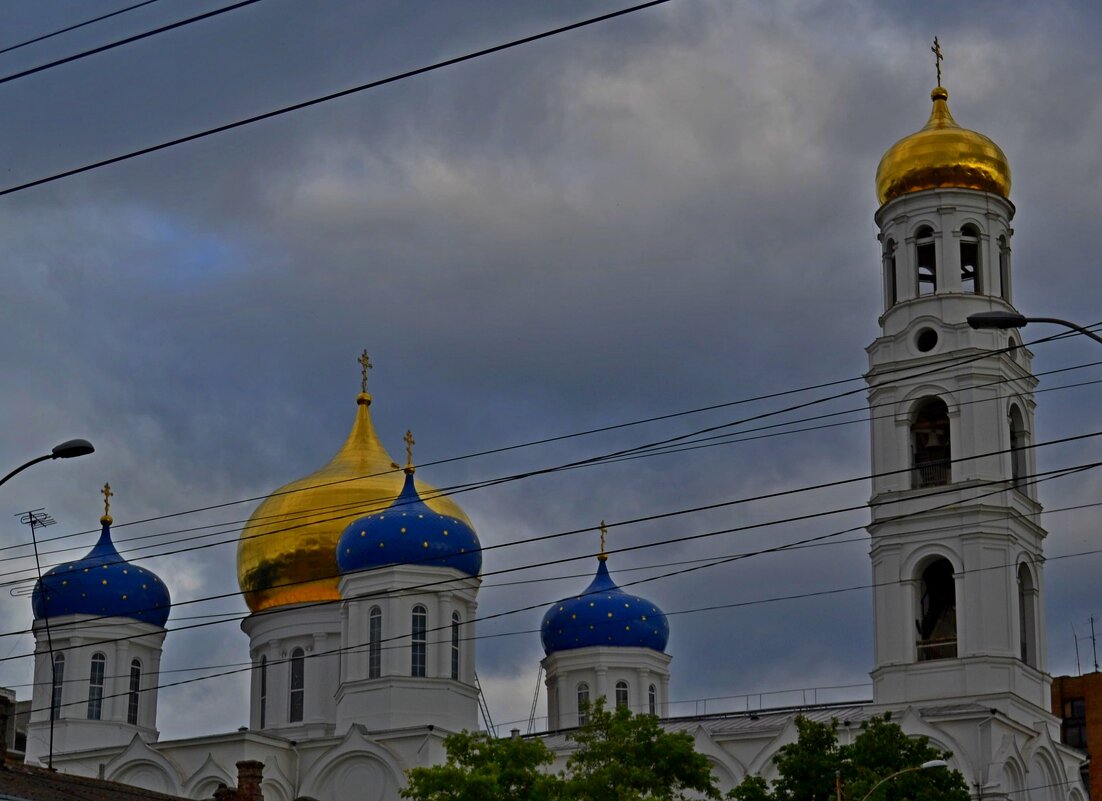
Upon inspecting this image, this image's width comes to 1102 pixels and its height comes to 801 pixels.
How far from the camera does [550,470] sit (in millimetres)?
27375

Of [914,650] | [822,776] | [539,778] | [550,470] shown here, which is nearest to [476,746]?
[539,778]

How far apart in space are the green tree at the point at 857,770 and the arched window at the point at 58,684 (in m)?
25.1

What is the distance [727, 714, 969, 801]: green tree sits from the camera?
3891 centimetres

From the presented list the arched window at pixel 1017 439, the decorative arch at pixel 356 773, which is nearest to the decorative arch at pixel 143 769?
the decorative arch at pixel 356 773

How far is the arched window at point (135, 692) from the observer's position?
61500 mm

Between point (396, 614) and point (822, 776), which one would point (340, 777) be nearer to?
point (396, 614)

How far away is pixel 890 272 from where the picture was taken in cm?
5294

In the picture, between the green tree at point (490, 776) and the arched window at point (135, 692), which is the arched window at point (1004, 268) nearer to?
the green tree at point (490, 776)

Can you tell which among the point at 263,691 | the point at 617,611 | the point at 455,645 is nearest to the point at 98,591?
the point at 263,691

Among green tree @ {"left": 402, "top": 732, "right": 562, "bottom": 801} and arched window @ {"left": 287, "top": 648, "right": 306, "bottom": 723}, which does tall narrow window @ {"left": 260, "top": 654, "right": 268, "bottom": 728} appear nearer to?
arched window @ {"left": 287, "top": 648, "right": 306, "bottom": 723}

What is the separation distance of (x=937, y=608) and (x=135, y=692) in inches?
902

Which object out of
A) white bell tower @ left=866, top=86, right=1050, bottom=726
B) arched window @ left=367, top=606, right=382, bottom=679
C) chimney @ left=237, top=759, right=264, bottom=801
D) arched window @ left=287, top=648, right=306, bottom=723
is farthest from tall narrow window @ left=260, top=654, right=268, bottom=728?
white bell tower @ left=866, top=86, right=1050, bottom=726

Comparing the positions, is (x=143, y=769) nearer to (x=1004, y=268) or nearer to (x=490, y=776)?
(x=490, y=776)

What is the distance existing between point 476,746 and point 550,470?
1550 centimetres
